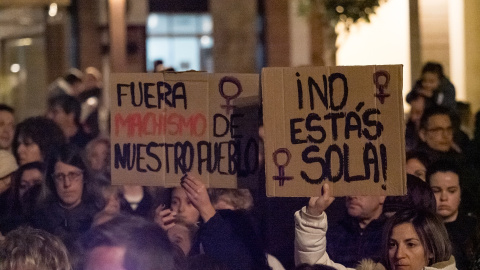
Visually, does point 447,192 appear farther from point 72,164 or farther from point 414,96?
point 414,96

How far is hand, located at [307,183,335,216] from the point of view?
4324 millimetres

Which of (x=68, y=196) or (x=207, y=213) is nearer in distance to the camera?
(x=207, y=213)

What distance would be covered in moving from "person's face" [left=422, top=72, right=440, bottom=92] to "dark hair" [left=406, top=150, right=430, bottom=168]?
3.16m

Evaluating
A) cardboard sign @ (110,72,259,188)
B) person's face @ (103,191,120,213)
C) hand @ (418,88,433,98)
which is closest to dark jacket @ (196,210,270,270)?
cardboard sign @ (110,72,259,188)

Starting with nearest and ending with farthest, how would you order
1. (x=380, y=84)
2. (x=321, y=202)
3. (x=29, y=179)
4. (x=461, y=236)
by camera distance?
(x=321, y=202) → (x=380, y=84) → (x=461, y=236) → (x=29, y=179)

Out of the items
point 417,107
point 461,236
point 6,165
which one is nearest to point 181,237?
point 461,236

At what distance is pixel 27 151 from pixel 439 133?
9.85 feet

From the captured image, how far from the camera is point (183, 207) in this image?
17.4 feet

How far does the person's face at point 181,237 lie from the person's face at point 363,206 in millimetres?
823

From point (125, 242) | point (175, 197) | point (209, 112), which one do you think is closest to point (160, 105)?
point (209, 112)

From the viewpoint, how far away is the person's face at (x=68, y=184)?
237 inches

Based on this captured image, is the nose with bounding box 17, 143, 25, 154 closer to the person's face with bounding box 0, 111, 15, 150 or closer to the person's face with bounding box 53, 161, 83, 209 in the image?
the person's face with bounding box 0, 111, 15, 150

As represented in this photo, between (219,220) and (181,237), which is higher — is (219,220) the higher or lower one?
the higher one

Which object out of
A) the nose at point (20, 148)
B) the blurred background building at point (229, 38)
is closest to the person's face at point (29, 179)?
the nose at point (20, 148)
